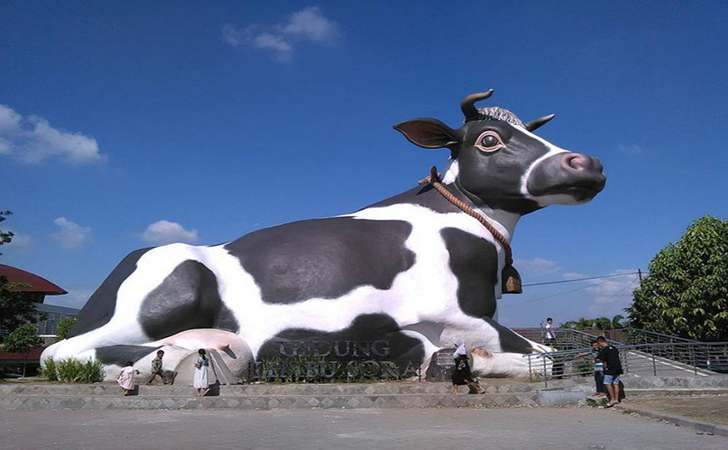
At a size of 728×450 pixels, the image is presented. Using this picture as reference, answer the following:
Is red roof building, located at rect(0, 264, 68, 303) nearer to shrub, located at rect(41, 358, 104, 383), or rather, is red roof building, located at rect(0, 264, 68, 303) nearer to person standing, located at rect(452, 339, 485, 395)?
shrub, located at rect(41, 358, 104, 383)

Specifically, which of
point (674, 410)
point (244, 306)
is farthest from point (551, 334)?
point (244, 306)

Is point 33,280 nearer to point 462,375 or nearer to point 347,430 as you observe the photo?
point 462,375

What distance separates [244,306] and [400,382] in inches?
112

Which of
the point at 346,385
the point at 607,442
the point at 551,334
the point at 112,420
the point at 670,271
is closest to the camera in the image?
the point at 607,442

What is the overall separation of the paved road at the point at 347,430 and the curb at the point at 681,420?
0.11 metres

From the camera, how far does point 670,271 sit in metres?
20.4

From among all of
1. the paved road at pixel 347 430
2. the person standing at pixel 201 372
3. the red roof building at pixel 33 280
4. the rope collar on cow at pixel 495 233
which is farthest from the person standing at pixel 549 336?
the red roof building at pixel 33 280

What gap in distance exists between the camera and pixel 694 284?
19.5 m

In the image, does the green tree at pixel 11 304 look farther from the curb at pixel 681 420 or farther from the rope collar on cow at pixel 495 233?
the curb at pixel 681 420

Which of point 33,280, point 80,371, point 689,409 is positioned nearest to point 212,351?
point 80,371

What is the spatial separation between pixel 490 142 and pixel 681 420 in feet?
18.3

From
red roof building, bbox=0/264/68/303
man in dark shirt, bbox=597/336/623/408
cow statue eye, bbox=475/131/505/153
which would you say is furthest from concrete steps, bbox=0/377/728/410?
red roof building, bbox=0/264/68/303

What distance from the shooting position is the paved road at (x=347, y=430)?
19.3 feet

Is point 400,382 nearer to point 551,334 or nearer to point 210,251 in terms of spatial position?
point 210,251
